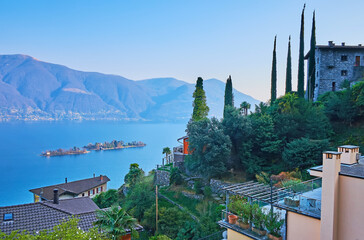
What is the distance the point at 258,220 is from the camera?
890cm

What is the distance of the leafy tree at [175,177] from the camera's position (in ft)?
80.3

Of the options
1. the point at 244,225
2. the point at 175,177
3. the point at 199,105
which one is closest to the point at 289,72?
the point at 199,105

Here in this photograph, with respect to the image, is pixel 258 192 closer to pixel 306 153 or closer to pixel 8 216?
pixel 306 153

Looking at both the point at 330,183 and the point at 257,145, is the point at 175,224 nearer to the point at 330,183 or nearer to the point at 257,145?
the point at 257,145

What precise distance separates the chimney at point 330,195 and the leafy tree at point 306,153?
Answer: 1291 centimetres

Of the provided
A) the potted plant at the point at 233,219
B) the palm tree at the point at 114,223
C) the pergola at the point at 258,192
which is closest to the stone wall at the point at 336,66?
the pergola at the point at 258,192

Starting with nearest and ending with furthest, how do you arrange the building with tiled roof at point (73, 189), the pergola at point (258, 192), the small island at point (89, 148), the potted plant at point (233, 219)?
the pergola at point (258, 192) → the potted plant at point (233, 219) → the building with tiled roof at point (73, 189) → the small island at point (89, 148)

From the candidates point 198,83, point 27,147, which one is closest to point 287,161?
point 198,83

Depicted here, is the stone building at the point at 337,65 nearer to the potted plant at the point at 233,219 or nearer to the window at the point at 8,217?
the potted plant at the point at 233,219

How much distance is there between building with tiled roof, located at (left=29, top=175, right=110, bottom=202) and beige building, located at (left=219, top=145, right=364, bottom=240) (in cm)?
3520

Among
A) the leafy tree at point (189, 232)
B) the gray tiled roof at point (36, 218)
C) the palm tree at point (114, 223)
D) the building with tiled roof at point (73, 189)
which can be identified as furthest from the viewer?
the building with tiled roof at point (73, 189)

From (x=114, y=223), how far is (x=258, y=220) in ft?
17.8

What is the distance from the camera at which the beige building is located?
6.88m

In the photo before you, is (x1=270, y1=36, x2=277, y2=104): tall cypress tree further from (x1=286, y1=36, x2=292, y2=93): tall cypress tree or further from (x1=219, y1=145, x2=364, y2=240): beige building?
(x1=219, y1=145, x2=364, y2=240): beige building
